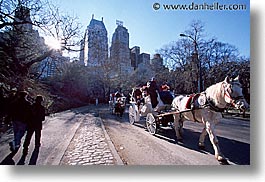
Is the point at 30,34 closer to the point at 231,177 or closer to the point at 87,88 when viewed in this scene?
the point at 87,88

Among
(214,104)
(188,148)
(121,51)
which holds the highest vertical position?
(121,51)

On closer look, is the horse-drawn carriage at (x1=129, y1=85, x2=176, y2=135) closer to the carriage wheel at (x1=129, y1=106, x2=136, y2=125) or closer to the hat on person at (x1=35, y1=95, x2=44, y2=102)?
the carriage wheel at (x1=129, y1=106, x2=136, y2=125)

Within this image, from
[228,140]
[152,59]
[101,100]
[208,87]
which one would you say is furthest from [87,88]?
[228,140]

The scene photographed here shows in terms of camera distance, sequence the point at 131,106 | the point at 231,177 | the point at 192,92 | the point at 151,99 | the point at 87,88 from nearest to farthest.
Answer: the point at 231,177 → the point at 192,92 → the point at 87,88 → the point at 151,99 → the point at 131,106

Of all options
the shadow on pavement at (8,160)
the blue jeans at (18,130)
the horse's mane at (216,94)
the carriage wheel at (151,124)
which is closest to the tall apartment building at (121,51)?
the carriage wheel at (151,124)

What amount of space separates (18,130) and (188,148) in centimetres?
152

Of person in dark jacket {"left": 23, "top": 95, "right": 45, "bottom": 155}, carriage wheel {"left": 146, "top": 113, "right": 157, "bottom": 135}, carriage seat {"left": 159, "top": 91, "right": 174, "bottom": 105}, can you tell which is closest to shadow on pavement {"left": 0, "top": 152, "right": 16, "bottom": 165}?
person in dark jacket {"left": 23, "top": 95, "right": 45, "bottom": 155}

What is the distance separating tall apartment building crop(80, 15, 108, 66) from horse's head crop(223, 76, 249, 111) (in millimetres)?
1164

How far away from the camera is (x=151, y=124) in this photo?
2520 millimetres

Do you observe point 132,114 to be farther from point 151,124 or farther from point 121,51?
point 121,51

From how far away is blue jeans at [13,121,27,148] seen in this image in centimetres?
Result: 189

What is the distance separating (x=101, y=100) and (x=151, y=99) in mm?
567

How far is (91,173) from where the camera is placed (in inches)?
73.5

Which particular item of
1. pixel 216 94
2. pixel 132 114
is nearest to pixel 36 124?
pixel 132 114
